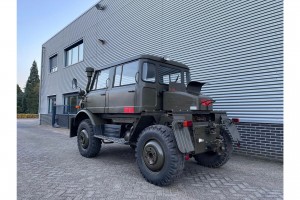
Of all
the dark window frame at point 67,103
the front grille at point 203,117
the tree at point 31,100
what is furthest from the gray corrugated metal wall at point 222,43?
the tree at point 31,100

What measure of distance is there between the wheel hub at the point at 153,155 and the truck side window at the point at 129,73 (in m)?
1.56

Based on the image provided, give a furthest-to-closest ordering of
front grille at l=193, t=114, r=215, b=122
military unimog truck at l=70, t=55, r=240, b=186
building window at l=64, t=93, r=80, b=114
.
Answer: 1. building window at l=64, t=93, r=80, b=114
2. front grille at l=193, t=114, r=215, b=122
3. military unimog truck at l=70, t=55, r=240, b=186

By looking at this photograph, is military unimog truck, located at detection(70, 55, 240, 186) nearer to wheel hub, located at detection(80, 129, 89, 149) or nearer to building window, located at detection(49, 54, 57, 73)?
wheel hub, located at detection(80, 129, 89, 149)

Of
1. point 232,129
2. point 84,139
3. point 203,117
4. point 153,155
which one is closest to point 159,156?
point 153,155

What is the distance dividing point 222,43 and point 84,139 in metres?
5.53

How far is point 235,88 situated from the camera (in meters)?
7.02

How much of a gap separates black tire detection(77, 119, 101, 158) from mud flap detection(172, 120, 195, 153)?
2.88 meters

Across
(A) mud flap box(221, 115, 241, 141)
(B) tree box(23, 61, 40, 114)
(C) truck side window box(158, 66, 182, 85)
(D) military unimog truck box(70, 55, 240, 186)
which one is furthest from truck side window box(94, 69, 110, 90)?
(B) tree box(23, 61, 40, 114)

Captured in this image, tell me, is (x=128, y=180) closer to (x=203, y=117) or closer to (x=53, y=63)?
(x=203, y=117)

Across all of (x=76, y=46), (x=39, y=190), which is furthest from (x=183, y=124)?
(x=76, y=46)

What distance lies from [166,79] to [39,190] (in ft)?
11.4

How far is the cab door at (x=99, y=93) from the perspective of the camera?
226 inches

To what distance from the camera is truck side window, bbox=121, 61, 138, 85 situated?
4.97 m

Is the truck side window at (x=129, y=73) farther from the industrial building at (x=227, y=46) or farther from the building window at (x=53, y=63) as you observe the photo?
the building window at (x=53, y=63)
